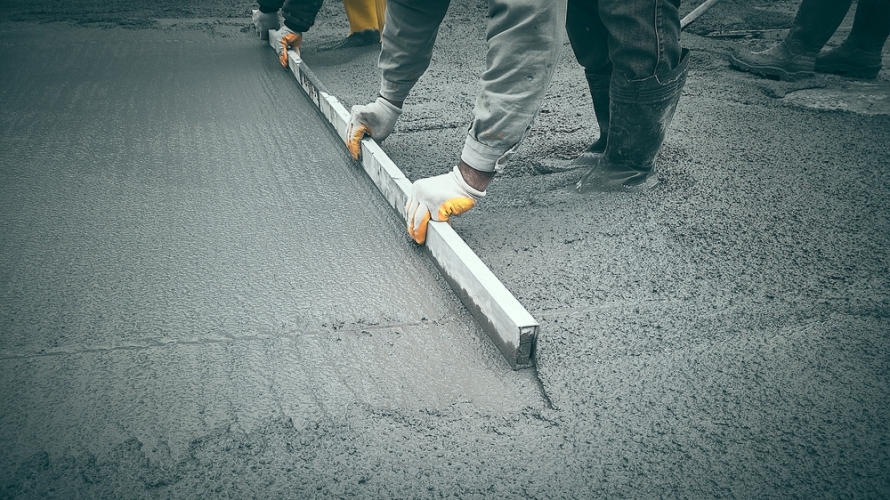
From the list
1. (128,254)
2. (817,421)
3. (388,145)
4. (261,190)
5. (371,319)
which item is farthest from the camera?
(388,145)

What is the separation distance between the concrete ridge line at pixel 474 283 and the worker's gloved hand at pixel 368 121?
0.49 feet

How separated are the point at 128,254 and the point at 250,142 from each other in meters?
0.99

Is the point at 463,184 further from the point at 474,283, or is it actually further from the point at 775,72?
the point at 775,72

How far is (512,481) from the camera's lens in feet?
3.43

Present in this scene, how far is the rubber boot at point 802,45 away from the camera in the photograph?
11.2 feet

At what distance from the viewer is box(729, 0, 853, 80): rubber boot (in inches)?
134

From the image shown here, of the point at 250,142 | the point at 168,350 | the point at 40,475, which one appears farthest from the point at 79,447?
the point at 250,142

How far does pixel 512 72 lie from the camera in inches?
61.4

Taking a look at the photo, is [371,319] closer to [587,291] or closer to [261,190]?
[587,291]

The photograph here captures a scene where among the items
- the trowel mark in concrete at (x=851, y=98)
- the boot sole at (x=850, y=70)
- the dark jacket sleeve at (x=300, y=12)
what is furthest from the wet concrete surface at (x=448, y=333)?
the dark jacket sleeve at (x=300, y=12)

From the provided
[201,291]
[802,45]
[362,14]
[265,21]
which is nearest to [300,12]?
[265,21]

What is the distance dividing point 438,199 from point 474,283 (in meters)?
0.34

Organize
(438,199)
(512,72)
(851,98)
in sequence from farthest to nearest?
(851,98), (438,199), (512,72)

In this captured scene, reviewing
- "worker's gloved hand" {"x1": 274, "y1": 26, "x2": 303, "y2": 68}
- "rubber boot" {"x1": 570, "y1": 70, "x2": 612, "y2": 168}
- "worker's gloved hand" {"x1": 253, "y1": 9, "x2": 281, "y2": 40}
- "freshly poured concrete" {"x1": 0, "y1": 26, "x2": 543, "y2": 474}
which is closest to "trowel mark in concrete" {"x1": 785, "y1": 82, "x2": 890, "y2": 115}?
"rubber boot" {"x1": 570, "y1": 70, "x2": 612, "y2": 168}
